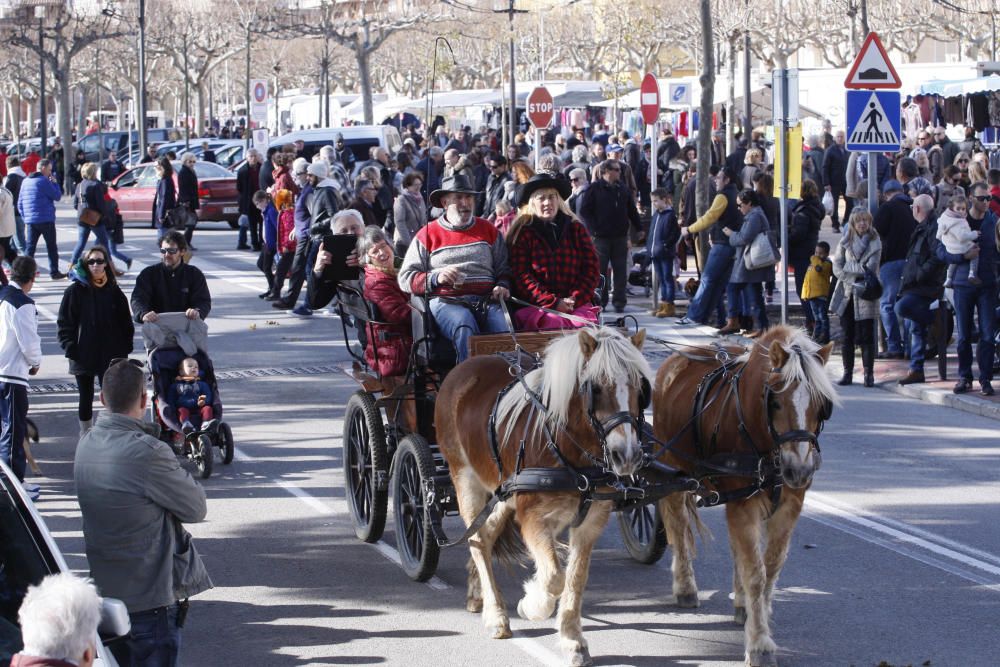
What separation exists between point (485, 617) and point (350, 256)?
10.4 ft

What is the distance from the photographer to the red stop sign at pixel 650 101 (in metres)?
20.2

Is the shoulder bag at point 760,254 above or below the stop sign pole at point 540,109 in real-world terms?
below

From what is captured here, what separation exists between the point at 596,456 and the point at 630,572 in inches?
81.2

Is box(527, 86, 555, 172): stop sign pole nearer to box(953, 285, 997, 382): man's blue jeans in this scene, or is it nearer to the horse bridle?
box(953, 285, 997, 382): man's blue jeans

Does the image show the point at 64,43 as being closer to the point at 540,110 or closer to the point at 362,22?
the point at 362,22

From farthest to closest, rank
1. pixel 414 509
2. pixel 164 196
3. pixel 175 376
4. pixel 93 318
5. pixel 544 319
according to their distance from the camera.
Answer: pixel 164 196 → pixel 175 376 → pixel 93 318 → pixel 544 319 → pixel 414 509

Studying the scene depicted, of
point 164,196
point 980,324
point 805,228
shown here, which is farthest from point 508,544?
point 164,196

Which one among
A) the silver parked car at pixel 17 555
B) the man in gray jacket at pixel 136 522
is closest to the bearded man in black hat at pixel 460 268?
the man in gray jacket at pixel 136 522

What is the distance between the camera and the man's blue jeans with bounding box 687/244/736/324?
1745 cm

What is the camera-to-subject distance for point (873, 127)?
14547 millimetres

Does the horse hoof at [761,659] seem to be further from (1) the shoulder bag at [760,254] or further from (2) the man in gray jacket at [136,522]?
(1) the shoulder bag at [760,254]

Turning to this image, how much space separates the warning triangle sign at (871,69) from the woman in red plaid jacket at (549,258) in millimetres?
6257

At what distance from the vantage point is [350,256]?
9766mm

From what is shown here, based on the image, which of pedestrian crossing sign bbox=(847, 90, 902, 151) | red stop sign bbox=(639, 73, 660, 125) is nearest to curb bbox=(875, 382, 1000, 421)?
pedestrian crossing sign bbox=(847, 90, 902, 151)
